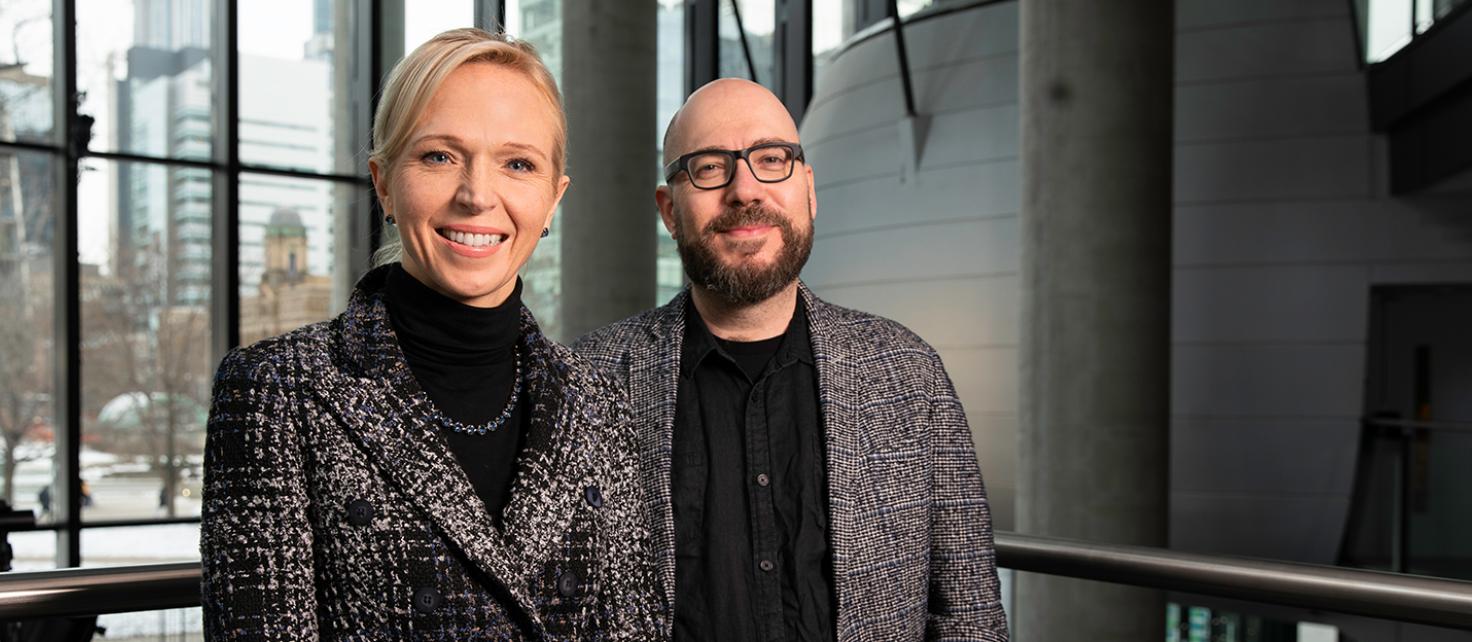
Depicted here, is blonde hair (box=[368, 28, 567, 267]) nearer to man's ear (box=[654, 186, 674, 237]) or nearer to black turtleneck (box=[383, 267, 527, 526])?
black turtleneck (box=[383, 267, 527, 526])

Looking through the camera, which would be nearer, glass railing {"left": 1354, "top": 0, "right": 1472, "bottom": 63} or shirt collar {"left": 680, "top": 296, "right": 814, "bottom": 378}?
shirt collar {"left": 680, "top": 296, "right": 814, "bottom": 378}

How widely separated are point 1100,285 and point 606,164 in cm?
381

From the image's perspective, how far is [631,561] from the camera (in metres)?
1.61

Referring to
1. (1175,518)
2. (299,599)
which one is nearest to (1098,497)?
(1175,518)

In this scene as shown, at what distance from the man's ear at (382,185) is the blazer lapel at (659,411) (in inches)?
22.9

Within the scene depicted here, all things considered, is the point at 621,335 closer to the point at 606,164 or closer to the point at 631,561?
the point at 631,561

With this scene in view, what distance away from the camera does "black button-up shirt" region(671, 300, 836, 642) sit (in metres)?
1.90

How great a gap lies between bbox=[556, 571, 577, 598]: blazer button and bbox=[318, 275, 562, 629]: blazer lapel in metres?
0.05

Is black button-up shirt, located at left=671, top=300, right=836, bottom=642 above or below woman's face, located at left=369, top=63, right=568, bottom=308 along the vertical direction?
below

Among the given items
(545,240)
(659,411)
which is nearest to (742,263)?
(659,411)

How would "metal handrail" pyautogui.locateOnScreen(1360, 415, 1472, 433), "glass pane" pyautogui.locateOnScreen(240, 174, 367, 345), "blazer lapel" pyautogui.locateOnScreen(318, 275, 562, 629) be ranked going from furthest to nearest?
"glass pane" pyautogui.locateOnScreen(240, 174, 367, 345) → "metal handrail" pyautogui.locateOnScreen(1360, 415, 1472, 433) → "blazer lapel" pyautogui.locateOnScreen(318, 275, 562, 629)

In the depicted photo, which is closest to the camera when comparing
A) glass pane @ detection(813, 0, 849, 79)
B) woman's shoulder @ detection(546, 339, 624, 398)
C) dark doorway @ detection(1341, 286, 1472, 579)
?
woman's shoulder @ detection(546, 339, 624, 398)

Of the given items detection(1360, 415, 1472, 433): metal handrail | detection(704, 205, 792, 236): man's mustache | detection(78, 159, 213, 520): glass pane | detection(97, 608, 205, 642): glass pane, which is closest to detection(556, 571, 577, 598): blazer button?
detection(704, 205, 792, 236): man's mustache

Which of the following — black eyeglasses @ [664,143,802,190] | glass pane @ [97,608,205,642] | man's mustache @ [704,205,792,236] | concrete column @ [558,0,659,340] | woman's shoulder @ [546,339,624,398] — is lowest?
glass pane @ [97,608,205,642]
